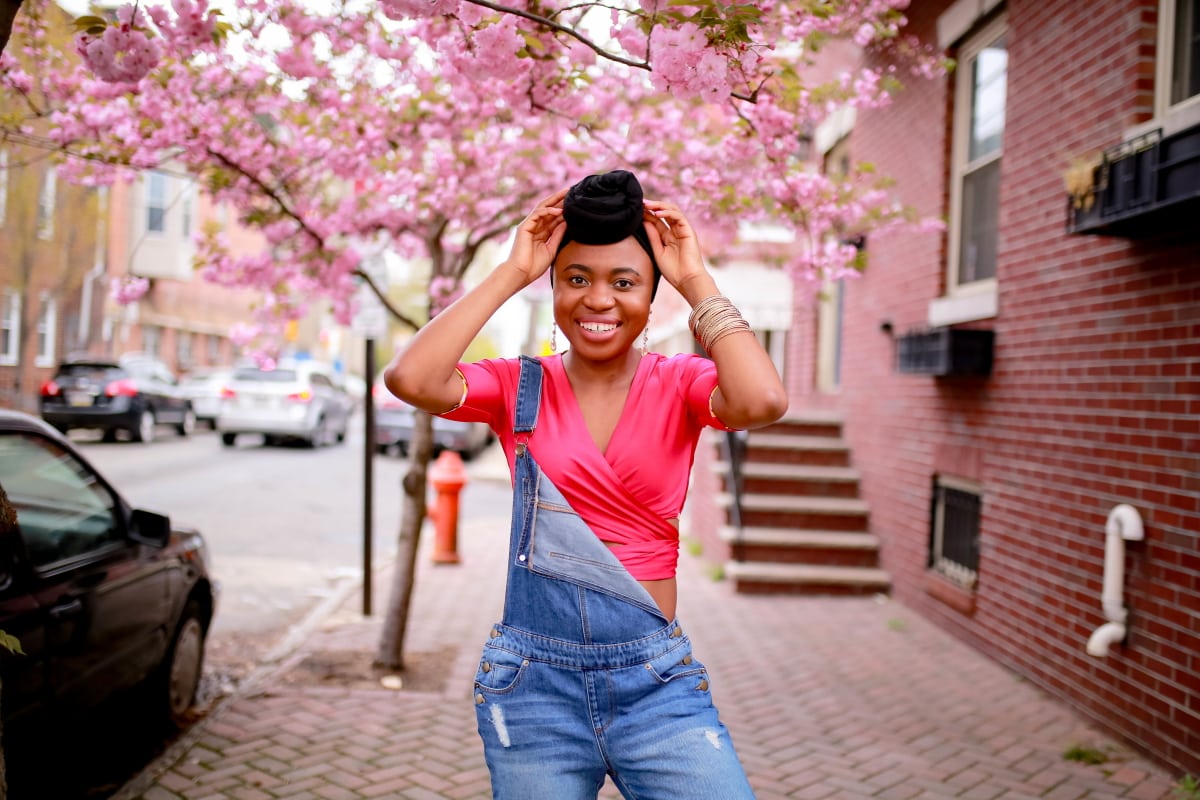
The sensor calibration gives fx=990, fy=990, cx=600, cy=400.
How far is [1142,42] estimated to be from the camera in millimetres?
4723

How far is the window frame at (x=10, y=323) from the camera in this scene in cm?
2252

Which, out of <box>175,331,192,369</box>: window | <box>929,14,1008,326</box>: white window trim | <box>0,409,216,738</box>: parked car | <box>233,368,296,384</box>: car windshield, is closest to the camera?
<box>0,409,216,738</box>: parked car

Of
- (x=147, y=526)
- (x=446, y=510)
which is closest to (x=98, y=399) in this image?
(x=446, y=510)

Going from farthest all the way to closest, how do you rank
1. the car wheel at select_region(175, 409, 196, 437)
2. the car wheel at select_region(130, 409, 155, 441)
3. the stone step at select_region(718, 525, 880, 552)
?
1. the car wheel at select_region(175, 409, 196, 437)
2. the car wheel at select_region(130, 409, 155, 441)
3. the stone step at select_region(718, 525, 880, 552)

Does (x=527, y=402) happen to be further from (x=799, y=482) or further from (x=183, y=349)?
(x=183, y=349)

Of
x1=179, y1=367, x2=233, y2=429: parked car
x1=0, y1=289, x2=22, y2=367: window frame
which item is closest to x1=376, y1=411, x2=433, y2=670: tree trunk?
x1=179, y1=367, x2=233, y2=429: parked car

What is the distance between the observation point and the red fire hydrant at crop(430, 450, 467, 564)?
8961 millimetres

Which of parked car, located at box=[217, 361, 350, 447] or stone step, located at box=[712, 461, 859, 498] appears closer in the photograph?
stone step, located at box=[712, 461, 859, 498]

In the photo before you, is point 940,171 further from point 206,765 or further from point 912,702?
point 206,765

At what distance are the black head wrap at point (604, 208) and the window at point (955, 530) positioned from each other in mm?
5081

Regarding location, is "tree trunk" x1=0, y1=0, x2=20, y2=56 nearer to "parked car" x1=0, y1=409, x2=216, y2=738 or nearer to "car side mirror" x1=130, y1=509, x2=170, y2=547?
"parked car" x1=0, y1=409, x2=216, y2=738

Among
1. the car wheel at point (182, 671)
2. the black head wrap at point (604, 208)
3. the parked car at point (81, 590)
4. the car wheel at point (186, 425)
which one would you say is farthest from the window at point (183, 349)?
the black head wrap at point (604, 208)

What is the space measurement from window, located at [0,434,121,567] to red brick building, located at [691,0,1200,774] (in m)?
4.44

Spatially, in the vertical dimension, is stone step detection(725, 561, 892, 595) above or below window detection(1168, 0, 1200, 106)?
below
